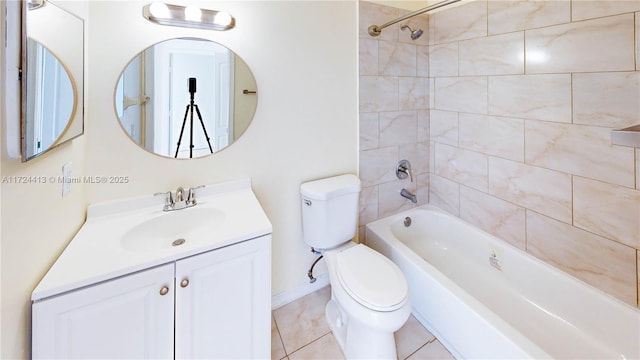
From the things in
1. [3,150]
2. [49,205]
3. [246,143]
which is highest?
[246,143]

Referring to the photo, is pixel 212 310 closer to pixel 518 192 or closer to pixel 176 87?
pixel 176 87

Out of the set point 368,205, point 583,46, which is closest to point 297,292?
point 368,205

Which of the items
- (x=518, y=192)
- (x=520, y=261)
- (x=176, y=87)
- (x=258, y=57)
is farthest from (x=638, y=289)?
(x=176, y=87)

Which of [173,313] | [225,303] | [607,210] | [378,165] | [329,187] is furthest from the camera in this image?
[378,165]

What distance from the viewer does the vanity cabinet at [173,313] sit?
35.2 inches

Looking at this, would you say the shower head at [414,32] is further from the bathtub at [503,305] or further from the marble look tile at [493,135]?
the bathtub at [503,305]

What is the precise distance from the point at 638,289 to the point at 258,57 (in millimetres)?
2254

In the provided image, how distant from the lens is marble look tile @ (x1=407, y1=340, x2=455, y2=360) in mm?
1540

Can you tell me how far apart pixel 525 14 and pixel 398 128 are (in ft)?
3.23

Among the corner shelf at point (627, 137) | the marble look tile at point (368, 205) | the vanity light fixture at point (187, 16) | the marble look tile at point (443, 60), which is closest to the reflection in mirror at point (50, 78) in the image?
the vanity light fixture at point (187, 16)

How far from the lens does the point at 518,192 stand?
1.81 metres

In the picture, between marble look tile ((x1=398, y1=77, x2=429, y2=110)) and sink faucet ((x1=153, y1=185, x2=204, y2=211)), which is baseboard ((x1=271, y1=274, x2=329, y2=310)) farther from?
marble look tile ((x1=398, y1=77, x2=429, y2=110))

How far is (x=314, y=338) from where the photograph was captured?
1681 mm

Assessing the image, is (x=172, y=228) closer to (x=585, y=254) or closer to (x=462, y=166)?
(x=462, y=166)
